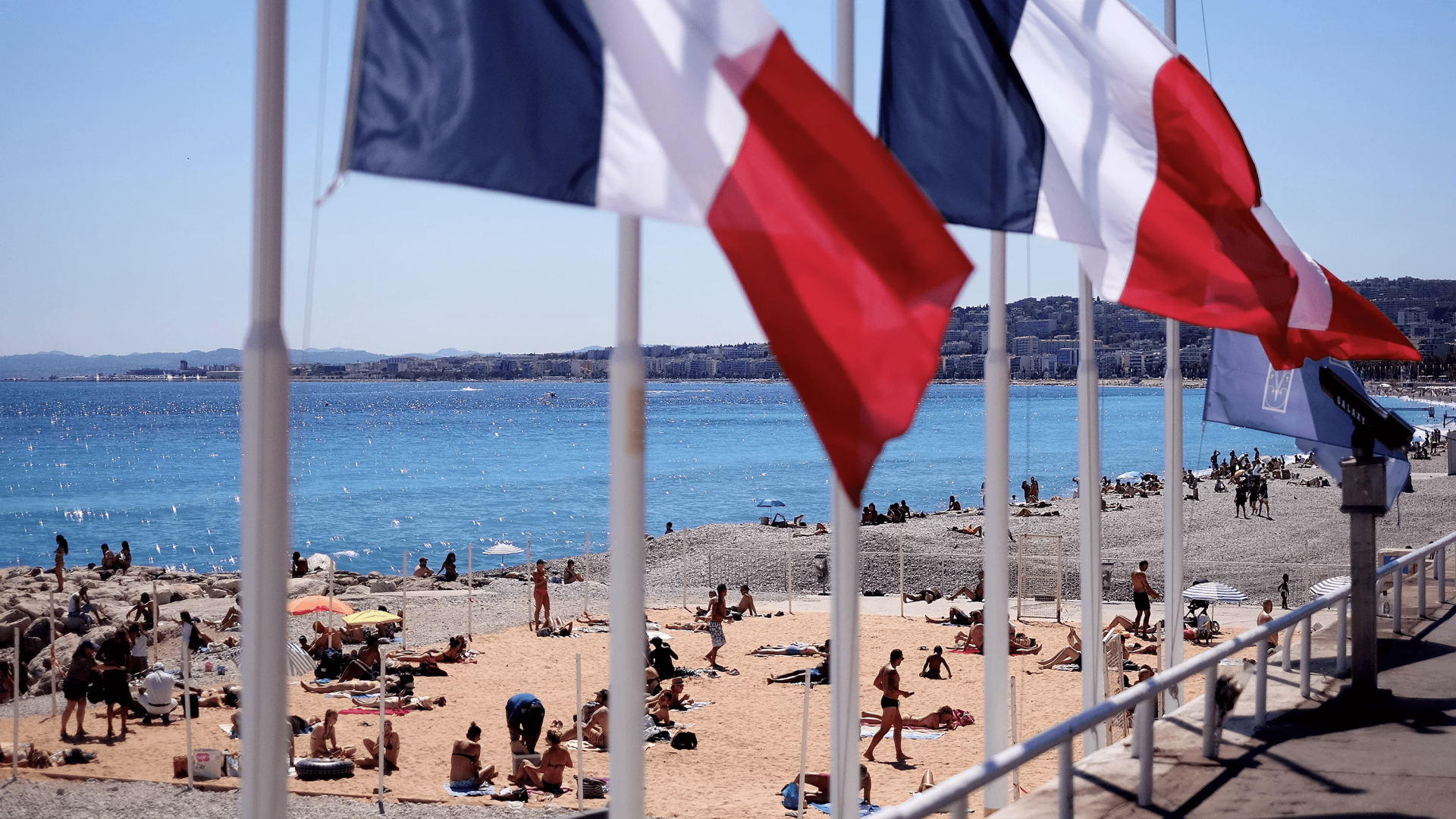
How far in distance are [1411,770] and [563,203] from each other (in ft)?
20.2

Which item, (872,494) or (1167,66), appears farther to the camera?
(872,494)

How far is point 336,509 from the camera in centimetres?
9069

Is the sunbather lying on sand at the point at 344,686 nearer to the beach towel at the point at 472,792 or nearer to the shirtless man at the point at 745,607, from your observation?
the beach towel at the point at 472,792

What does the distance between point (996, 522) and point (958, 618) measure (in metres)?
20.7

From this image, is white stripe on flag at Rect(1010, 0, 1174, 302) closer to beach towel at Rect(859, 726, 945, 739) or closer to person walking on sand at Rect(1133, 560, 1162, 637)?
beach towel at Rect(859, 726, 945, 739)

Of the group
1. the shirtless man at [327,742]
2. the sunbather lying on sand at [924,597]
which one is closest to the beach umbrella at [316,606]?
the shirtless man at [327,742]

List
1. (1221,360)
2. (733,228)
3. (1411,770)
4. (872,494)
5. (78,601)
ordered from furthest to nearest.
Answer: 1. (872,494)
2. (78,601)
3. (1221,360)
4. (1411,770)
5. (733,228)

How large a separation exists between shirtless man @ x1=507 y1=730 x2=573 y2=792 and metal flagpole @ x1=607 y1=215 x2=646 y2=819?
12.2 metres

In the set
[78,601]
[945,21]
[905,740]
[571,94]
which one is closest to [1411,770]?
[945,21]

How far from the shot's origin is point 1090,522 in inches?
391

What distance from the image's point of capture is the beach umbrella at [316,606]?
86.0ft

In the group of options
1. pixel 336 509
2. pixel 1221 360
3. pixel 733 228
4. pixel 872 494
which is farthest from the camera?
pixel 872 494

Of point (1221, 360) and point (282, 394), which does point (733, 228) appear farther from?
point (1221, 360)

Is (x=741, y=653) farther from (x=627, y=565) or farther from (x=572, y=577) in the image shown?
(x=627, y=565)
